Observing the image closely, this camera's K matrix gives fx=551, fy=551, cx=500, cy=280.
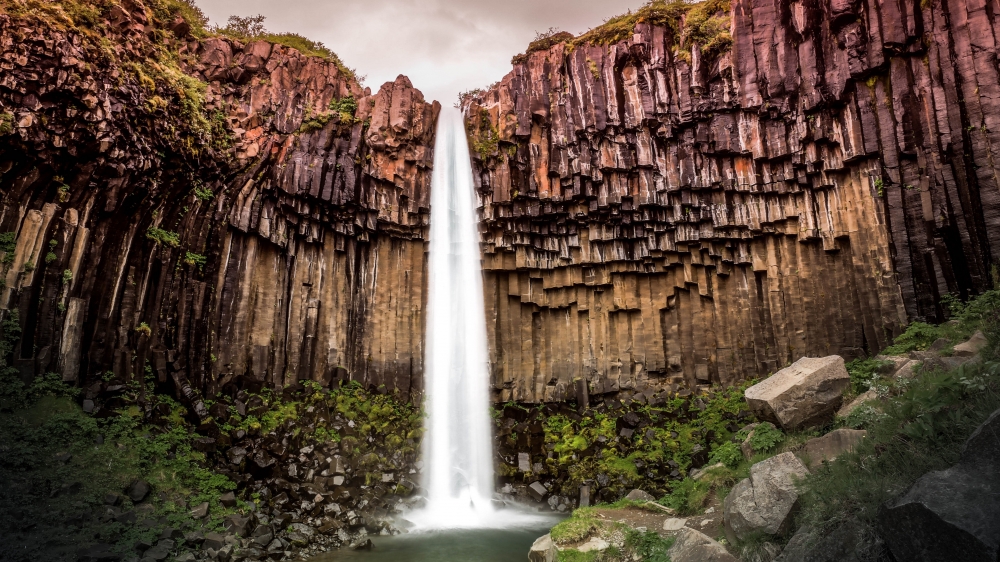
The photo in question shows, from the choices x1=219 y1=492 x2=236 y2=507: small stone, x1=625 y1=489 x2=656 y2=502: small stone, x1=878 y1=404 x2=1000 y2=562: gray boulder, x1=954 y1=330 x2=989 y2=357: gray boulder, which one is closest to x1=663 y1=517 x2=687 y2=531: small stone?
x1=625 y1=489 x2=656 y2=502: small stone

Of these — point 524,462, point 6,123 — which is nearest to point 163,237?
point 6,123

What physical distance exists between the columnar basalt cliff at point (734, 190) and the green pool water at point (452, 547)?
6.24m

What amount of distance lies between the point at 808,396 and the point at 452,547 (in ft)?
24.5

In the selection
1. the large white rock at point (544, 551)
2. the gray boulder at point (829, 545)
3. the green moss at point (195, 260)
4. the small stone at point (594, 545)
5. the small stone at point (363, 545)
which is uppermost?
the green moss at point (195, 260)

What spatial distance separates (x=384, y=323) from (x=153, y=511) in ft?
29.6

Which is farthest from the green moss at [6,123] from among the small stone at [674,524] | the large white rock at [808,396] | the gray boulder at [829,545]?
the large white rock at [808,396]

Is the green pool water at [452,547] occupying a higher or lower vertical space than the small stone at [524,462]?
lower

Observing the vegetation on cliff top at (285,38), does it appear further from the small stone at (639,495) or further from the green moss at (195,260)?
the small stone at (639,495)

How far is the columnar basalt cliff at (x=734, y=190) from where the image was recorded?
12734 mm

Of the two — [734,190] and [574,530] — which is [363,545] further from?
[734,190]

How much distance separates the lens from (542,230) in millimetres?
18266

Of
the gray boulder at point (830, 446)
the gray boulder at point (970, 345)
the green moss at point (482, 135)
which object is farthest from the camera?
the green moss at point (482, 135)

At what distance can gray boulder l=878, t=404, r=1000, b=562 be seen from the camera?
3670mm

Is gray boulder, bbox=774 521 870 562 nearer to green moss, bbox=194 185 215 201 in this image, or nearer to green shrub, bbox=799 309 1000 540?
green shrub, bbox=799 309 1000 540
